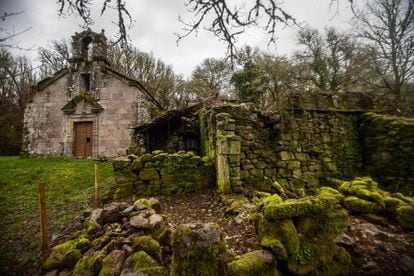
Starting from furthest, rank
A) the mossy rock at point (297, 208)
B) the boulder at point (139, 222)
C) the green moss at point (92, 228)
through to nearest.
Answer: the green moss at point (92, 228), the boulder at point (139, 222), the mossy rock at point (297, 208)

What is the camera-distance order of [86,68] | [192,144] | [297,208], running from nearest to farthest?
[297,208]
[192,144]
[86,68]

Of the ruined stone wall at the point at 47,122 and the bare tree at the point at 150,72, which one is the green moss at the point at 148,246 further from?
the bare tree at the point at 150,72

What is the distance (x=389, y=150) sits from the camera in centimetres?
684

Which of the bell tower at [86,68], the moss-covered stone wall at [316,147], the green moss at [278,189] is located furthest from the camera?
the bell tower at [86,68]

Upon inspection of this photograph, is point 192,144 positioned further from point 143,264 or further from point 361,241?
point 143,264

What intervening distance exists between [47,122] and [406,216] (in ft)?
52.2

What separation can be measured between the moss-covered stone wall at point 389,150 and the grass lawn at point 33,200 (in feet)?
27.5

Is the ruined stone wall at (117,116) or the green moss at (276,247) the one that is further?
the ruined stone wall at (117,116)

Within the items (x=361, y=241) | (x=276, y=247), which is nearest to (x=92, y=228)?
(x=276, y=247)

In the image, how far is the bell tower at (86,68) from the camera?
42.8ft

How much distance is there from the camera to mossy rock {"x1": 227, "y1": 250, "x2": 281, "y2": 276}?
7.50 feet

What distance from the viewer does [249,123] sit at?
6102 millimetres

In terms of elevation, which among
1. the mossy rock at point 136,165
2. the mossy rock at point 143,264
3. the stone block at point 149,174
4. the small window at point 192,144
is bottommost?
the mossy rock at point 143,264

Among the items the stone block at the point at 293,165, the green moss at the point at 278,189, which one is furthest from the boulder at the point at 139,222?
the stone block at the point at 293,165
